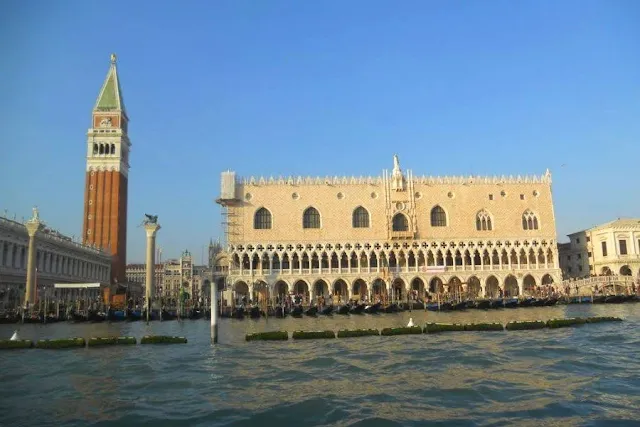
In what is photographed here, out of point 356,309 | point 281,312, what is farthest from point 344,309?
point 281,312

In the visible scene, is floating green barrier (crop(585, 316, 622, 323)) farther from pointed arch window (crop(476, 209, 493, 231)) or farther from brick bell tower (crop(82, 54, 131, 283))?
brick bell tower (crop(82, 54, 131, 283))

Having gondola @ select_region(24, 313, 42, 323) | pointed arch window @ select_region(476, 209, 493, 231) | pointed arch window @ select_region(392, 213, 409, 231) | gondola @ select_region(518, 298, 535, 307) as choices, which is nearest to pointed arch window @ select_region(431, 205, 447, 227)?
pointed arch window @ select_region(392, 213, 409, 231)

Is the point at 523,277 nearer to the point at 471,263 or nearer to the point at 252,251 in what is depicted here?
the point at 471,263

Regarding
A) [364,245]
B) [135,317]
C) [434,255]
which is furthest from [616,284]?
[135,317]

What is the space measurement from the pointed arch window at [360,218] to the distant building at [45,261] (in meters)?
25.9

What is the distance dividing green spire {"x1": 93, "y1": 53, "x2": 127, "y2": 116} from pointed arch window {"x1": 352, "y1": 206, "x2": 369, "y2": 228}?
3385cm

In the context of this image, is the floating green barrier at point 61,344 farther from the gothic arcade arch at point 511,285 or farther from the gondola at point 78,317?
the gothic arcade arch at point 511,285

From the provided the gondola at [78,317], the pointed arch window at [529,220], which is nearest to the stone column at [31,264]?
the gondola at [78,317]

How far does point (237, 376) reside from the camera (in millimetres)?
14891

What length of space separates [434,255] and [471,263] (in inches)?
149

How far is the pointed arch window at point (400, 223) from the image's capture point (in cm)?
4938

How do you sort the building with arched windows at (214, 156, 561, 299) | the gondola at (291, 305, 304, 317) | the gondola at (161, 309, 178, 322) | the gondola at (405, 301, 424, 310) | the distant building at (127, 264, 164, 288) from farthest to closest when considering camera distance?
the distant building at (127, 264, 164, 288), the building with arched windows at (214, 156, 561, 299), the gondola at (405, 301, 424, 310), the gondola at (291, 305, 304, 317), the gondola at (161, 309, 178, 322)

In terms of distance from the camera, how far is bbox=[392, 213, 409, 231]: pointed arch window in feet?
162

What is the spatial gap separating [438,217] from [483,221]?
4.22m
